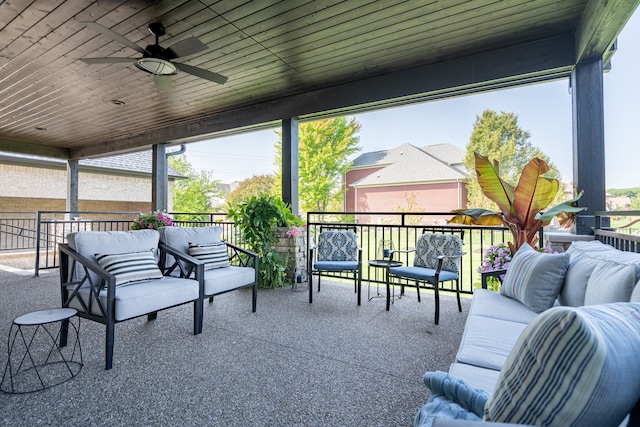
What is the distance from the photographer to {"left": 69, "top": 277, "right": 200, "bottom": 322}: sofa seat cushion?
2.37 m

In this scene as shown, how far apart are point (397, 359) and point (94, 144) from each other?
861cm

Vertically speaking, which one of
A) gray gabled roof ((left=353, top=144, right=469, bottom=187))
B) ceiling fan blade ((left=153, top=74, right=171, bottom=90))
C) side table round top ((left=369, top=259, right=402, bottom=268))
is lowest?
side table round top ((left=369, top=259, right=402, bottom=268))

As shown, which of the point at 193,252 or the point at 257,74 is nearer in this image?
the point at 193,252

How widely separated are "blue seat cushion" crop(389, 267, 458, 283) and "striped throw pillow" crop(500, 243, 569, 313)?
0.86m

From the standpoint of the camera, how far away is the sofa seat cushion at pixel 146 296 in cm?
237

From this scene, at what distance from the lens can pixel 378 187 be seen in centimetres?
1641

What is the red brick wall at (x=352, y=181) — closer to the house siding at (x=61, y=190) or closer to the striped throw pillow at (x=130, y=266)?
the house siding at (x=61, y=190)

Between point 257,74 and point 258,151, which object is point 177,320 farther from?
point 258,151

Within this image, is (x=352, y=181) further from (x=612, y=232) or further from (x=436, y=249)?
(x=612, y=232)

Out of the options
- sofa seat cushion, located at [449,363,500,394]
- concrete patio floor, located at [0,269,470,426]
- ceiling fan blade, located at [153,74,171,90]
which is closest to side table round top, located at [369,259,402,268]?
concrete patio floor, located at [0,269,470,426]

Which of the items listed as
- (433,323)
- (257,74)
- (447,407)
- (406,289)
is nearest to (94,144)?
(257,74)

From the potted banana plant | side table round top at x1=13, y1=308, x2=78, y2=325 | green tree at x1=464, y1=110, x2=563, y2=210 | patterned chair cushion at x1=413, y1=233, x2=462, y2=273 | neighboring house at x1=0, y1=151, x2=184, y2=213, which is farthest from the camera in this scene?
green tree at x1=464, y1=110, x2=563, y2=210

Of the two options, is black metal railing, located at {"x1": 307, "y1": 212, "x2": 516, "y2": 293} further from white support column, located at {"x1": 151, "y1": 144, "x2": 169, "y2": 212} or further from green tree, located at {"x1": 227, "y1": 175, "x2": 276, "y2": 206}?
green tree, located at {"x1": 227, "y1": 175, "x2": 276, "y2": 206}

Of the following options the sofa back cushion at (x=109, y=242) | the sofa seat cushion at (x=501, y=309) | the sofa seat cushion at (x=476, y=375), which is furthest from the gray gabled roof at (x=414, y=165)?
the sofa seat cushion at (x=476, y=375)
